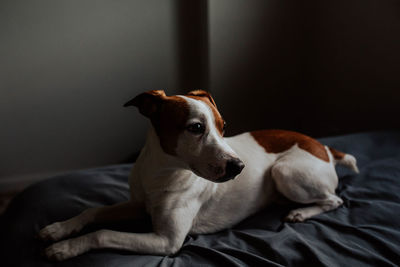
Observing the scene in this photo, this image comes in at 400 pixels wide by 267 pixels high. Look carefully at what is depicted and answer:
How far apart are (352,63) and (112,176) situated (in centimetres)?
211

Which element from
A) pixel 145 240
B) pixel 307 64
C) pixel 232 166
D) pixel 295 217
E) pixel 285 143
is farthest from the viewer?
pixel 307 64

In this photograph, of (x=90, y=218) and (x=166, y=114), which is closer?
(x=166, y=114)

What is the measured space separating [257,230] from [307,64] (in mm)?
2163

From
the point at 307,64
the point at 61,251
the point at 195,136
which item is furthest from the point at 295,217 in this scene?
the point at 307,64

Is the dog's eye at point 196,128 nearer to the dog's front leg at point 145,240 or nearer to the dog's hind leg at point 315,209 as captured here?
the dog's front leg at point 145,240

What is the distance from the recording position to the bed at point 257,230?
1250 mm

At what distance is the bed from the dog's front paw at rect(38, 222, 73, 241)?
0.04 meters

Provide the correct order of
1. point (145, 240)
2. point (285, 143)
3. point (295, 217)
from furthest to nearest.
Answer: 1. point (285, 143)
2. point (295, 217)
3. point (145, 240)

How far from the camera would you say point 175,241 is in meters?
1.30

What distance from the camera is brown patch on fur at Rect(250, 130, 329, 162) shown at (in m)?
1.63

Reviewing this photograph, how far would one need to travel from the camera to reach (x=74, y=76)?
8.59 feet

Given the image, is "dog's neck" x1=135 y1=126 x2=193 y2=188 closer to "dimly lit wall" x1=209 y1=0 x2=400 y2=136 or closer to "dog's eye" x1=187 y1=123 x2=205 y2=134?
"dog's eye" x1=187 y1=123 x2=205 y2=134

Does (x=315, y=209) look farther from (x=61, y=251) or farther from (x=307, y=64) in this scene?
(x=307, y=64)

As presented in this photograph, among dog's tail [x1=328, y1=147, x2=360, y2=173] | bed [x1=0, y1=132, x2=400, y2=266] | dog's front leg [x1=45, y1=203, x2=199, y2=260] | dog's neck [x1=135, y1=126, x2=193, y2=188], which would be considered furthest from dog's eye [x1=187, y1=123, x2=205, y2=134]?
dog's tail [x1=328, y1=147, x2=360, y2=173]
